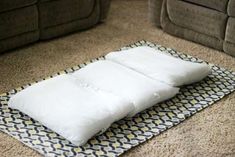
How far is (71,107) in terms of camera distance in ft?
6.70

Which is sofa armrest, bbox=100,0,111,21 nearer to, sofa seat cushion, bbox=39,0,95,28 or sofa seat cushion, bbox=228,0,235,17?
sofa seat cushion, bbox=39,0,95,28

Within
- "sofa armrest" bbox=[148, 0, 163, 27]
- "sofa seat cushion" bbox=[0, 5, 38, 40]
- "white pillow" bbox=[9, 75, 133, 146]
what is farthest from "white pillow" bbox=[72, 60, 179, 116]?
"sofa armrest" bbox=[148, 0, 163, 27]

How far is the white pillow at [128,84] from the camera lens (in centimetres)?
219

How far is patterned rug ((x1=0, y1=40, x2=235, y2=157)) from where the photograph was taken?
195 centimetres

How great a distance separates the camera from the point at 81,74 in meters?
2.37

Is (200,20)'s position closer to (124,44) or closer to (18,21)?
(124,44)

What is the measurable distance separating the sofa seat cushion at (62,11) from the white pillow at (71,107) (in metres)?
0.83

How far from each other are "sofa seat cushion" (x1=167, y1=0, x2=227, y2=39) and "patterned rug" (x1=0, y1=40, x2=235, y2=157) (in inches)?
20.7

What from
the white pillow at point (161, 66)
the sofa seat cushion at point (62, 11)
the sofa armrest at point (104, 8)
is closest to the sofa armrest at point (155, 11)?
the sofa armrest at point (104, 8)

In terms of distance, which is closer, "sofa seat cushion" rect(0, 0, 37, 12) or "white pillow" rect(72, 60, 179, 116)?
"white pillow" rect(72, 60, 179, 116)

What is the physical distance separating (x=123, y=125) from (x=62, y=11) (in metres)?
1.21

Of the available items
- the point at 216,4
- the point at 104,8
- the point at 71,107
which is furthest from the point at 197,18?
the point at 71,107

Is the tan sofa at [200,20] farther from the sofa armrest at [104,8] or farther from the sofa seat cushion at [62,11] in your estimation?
the sofa seat cushion at [62,11]

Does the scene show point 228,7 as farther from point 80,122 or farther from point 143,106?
point 80,122
